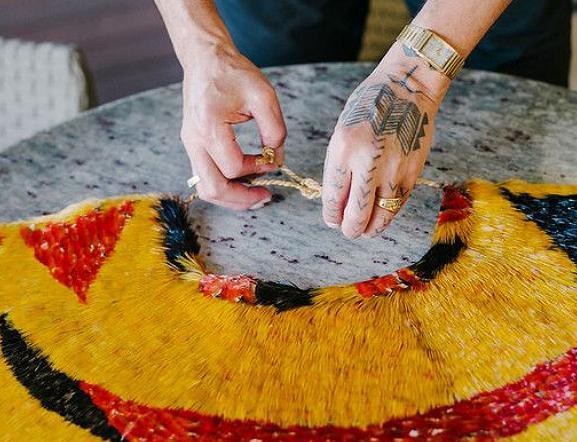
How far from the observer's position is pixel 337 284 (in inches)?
30.8

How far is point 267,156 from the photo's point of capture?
82 cm

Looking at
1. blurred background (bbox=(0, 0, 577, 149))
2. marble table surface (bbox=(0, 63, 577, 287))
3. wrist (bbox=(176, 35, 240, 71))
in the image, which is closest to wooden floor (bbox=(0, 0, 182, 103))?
blurred background (bbox=(0, 0, 577, 149))

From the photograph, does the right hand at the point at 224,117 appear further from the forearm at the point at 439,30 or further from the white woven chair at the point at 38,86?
the white woven chair at the point at 38,86

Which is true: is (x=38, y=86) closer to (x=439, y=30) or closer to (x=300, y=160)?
(x=300, y=160)

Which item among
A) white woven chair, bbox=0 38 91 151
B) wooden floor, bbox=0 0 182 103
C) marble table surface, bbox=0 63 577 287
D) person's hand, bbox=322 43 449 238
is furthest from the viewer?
wooden floor, bbox=0 0 182 103

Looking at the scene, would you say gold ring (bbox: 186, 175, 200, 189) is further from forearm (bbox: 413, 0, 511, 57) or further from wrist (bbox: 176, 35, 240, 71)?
forearm (bbox: 413, 0, 511, 57)

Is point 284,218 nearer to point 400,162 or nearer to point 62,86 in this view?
point 400,162

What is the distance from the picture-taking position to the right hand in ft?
2.60

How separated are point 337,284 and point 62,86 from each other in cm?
68

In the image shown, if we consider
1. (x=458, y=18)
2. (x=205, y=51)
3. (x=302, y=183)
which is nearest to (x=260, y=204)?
(x=302, y=183)

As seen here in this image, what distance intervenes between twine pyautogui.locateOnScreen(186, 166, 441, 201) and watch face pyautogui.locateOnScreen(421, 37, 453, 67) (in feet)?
0.48

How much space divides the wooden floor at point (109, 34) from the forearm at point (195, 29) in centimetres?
118

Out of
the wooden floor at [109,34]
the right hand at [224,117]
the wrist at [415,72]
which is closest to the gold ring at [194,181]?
the right hand at [224,117]

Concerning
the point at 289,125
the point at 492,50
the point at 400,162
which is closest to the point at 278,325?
the point at 400,162
